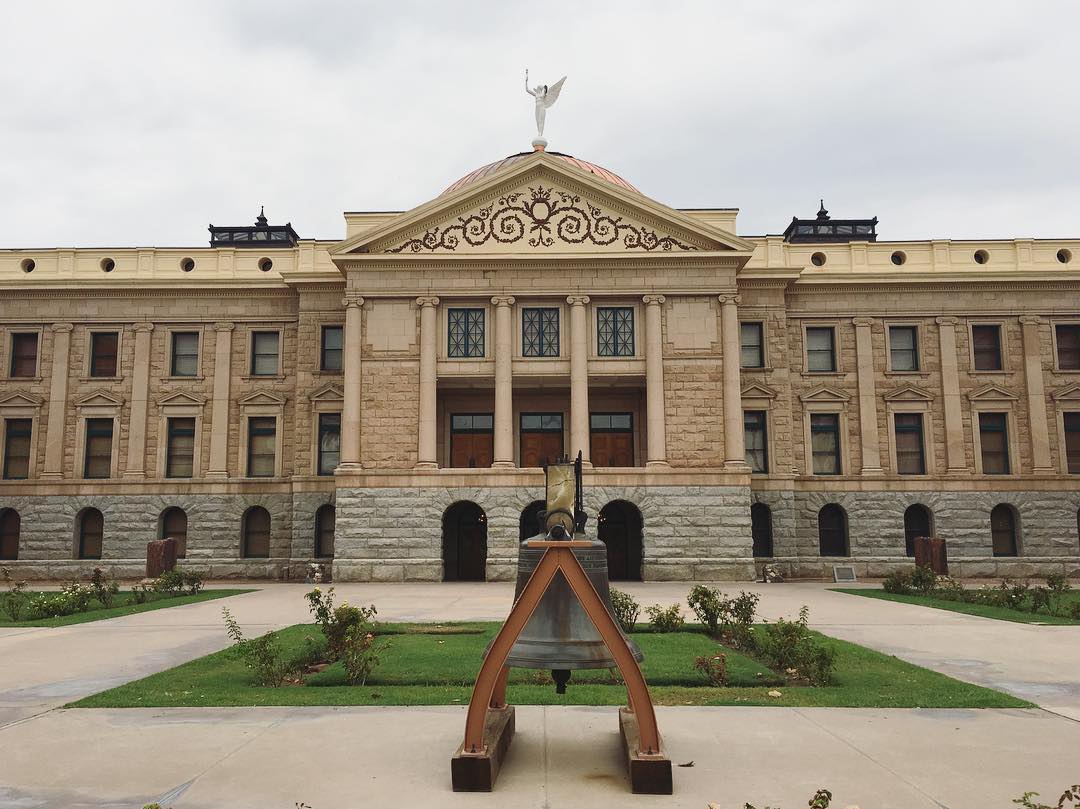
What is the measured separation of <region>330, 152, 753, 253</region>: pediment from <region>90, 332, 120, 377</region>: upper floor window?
506 inches

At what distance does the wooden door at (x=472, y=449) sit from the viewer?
35938mm

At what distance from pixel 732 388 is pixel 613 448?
18.9 ft

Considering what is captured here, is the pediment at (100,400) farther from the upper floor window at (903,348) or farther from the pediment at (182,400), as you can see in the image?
the upper floor window at (903,348)

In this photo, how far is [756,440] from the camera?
3700 centimetres

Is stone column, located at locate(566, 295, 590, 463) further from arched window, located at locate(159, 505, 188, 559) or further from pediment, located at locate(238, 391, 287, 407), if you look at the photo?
arched window, located at locate(159, 505, 188, 559)

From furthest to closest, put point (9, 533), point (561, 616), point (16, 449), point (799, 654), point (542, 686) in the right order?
point (16, 449), point (9, 533), point (799, 654), point (542, 686), point (561, 616)

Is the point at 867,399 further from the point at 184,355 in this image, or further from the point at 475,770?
the point at 475,770

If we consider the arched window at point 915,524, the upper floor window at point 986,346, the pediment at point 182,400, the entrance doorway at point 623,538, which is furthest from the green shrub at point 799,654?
the pediment at point 182,400

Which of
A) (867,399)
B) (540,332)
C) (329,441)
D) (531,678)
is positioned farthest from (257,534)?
(531,678)

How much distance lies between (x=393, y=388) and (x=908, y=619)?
2096 centimetres

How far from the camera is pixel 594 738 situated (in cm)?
841

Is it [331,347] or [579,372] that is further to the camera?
[331,347]

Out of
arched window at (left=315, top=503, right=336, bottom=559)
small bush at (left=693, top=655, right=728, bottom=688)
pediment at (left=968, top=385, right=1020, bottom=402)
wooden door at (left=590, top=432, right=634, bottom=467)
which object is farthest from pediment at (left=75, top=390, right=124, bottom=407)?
pediment at (left=968, top=385, right=1020, bottom=402)

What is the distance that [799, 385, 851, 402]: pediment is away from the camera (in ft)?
124
